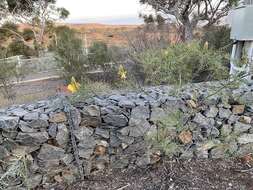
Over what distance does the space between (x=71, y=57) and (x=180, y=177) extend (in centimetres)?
808

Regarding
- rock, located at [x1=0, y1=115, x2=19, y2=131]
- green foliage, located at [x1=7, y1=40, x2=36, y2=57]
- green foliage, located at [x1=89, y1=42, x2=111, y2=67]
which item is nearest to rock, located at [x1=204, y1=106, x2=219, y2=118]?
rock, located at [x1=0, y1=115, x2=19, y2=131]

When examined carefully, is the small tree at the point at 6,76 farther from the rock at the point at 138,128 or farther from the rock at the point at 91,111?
the rock at the point at 138,128

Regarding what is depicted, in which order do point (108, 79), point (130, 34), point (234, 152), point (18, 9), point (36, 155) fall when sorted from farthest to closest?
1. point (18, 9)
2. point (130, 34)
3. point (108, 79)
4. point (234, 152)
5. point (36, 155)

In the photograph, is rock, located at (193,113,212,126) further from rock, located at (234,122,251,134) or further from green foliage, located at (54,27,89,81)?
green foliage, located at (54,27,89,81)

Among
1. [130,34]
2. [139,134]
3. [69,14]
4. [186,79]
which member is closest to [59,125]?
[139,134]

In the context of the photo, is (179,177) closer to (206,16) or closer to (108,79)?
(108,79)

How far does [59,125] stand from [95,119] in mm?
351

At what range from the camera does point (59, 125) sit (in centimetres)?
282

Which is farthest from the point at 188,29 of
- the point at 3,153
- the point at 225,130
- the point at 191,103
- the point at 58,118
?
the point at 3,153

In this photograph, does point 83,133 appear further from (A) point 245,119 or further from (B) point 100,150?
(A) point 245,119

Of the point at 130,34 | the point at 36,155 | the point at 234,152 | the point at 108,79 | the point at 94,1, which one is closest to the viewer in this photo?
the point at 36,155

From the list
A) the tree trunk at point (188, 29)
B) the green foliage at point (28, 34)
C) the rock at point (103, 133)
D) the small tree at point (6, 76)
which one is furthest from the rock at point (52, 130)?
the green foliage at point (28, 34)

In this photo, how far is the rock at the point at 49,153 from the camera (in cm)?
279

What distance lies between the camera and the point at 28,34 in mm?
21859
